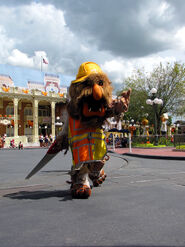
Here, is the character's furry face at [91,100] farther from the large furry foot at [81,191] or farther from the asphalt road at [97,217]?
the asphalt road at [97,217]

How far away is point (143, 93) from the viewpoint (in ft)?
99.1

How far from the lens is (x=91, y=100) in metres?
4.24

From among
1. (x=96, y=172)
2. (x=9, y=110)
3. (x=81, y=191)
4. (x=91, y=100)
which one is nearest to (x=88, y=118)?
(x=91, y=100)

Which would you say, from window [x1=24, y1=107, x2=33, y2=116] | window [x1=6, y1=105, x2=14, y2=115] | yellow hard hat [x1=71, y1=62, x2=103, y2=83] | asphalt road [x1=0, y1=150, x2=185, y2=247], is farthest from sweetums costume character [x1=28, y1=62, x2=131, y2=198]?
window [x1=24, y1=107, x2=33, y2=116]

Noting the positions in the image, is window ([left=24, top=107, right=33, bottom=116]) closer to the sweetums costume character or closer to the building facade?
the building facade

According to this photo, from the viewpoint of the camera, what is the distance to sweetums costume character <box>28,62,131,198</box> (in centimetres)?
420

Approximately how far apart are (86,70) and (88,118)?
91cm

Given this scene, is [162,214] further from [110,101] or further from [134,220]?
[110,101]

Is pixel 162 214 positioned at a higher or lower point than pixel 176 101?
lower

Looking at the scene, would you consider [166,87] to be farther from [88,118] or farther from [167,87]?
[88,118]

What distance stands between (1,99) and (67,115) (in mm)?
36979

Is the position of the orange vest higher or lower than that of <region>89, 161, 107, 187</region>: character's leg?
higher

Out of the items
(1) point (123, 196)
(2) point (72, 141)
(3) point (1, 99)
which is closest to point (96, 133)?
(2) point (72, 141)

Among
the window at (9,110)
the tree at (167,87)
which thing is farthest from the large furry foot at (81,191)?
the window at (9,110)
